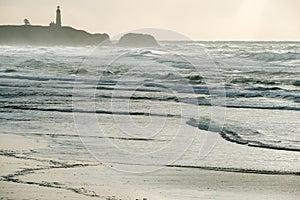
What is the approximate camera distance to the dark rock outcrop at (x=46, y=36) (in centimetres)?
11619

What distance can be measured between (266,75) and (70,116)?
1870cm

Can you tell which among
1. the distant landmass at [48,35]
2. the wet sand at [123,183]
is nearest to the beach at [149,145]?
the wet sand at [123,183]

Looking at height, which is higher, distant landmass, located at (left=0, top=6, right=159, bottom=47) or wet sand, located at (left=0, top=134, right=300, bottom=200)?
distant landmass, located at (left=0, top=6, right=159, bottom=47)

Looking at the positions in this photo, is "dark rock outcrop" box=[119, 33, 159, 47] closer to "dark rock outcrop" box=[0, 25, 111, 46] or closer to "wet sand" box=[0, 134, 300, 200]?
"dark rock outcrop" box=[0, 25, 111, 46]

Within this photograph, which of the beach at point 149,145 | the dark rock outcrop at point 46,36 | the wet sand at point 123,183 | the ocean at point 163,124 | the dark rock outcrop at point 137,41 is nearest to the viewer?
the wet sand at point 123,183

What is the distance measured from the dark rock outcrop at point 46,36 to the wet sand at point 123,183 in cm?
10727

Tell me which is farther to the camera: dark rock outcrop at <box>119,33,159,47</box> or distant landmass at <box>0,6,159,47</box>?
distant landmass at <box>0,6,159,47</box>

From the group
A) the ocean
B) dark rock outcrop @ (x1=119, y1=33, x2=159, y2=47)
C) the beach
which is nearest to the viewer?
the beach

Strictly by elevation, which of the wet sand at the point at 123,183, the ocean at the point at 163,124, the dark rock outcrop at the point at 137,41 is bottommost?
the wet sand at the point at 123,183

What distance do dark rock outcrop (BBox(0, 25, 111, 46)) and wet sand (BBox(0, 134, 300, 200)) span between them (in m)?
107

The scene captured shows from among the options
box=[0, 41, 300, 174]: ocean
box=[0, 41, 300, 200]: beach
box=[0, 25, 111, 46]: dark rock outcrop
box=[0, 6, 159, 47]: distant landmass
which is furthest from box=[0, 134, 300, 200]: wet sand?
box=[0, 25, 111, 46]: dark rock outcrop

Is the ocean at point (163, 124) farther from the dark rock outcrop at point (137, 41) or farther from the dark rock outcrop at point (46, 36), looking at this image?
the dark rock outcrop at point (46, 36)

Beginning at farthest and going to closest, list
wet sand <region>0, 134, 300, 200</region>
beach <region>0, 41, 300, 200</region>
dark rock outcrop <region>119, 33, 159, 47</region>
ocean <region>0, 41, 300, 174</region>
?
1. dark rock outcrop <region>119, 33, 159, 47</region>
2. ocean <region>0, 41, 300, 174</region>
3. beach <region>0, 41, 300, 200</region>
4. wet sand <region>0, 134, 300, 200</region>

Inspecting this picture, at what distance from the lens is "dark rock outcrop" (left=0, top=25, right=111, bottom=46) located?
4574 inches
